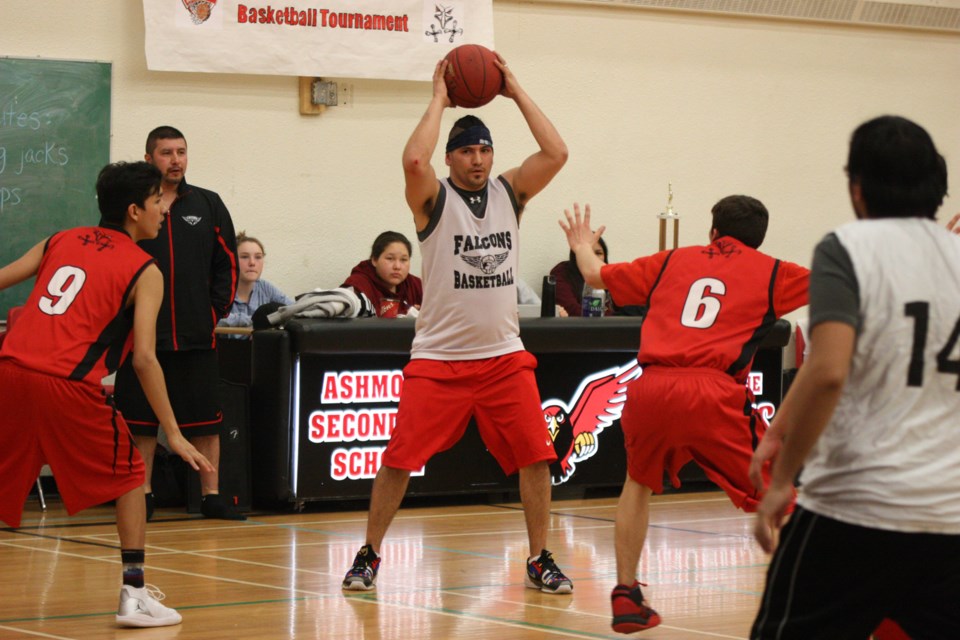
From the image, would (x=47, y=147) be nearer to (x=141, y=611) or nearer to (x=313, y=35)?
(x=313, y=35)

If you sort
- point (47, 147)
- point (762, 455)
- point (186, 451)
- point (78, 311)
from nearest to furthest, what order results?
point (762, 455)
point (186, 451)
point (78, 311)
point (47, 147)

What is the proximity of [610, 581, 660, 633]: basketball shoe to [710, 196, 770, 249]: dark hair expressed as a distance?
1382mm

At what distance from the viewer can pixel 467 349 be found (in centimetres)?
541

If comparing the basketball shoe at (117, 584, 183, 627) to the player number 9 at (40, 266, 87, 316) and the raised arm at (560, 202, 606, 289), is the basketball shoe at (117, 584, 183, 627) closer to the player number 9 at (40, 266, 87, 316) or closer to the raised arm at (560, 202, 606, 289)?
the player number 9 at (40, 266, 87, 316)

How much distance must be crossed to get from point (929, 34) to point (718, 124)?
224 centimetres

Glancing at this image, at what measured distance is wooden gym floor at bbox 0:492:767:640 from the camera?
4676 mm

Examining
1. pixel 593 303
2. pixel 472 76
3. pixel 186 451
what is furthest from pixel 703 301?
pixel 593 303

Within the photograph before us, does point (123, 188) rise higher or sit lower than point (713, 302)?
higher

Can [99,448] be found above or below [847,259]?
below

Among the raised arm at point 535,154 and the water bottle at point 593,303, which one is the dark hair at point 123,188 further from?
the water bottle at point 593,303

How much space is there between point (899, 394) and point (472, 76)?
10.6ft

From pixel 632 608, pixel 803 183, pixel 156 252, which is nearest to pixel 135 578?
pixel 632 608

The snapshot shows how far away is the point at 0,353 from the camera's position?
4625 millimetres

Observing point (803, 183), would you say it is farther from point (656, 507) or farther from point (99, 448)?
point (99, 448)
